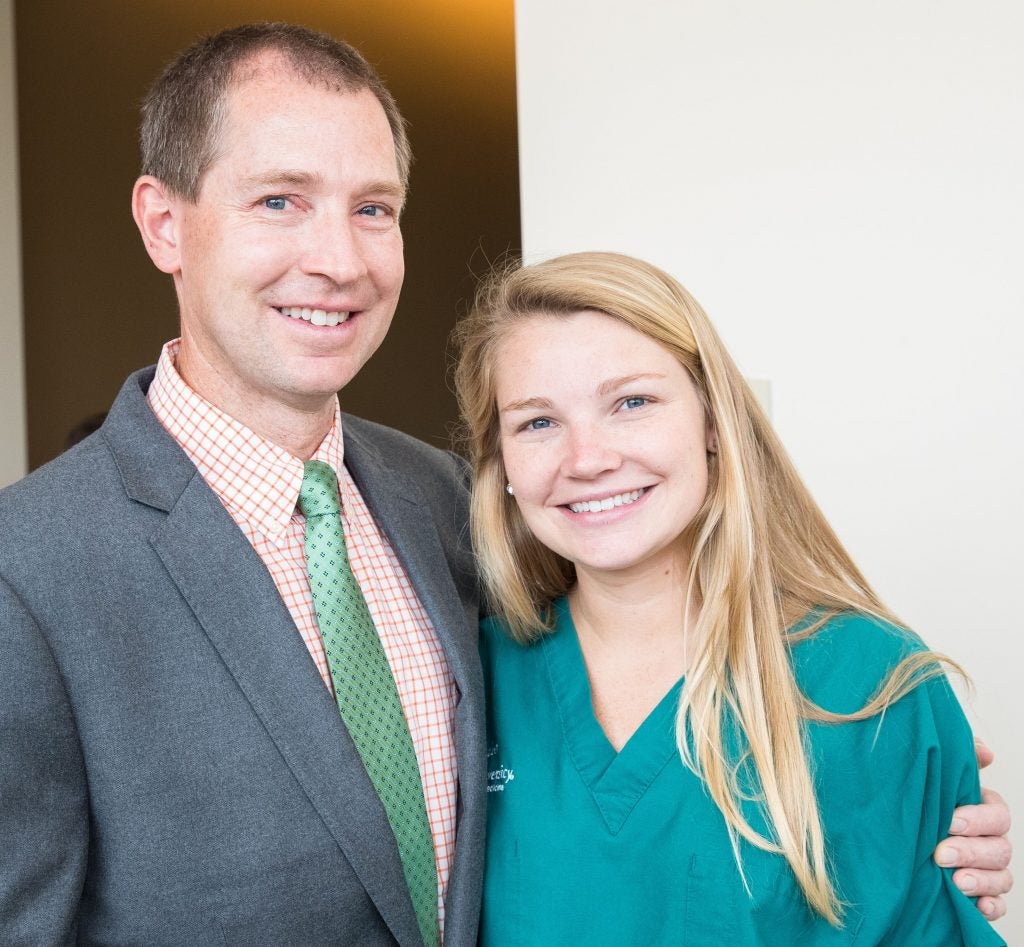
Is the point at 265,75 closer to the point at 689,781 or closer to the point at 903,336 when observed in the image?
the point at 689,781

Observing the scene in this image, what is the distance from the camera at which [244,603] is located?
4.33ft

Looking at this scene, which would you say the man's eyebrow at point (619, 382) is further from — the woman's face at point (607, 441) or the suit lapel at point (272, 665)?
the suit lapel at point (272, 665)

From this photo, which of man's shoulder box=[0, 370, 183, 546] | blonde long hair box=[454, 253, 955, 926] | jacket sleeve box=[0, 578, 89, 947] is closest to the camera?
jacket sleeve box=[0, 578, 89, 947]

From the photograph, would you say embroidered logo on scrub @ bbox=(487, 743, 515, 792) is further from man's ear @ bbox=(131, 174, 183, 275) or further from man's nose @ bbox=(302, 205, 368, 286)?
man's ear @ bbox=(131, 174, 183, 275)

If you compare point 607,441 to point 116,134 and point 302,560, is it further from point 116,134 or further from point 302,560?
point 116,134

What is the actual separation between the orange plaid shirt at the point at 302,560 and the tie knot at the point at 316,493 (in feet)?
0.04

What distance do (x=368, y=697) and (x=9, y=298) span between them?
9.12 feet

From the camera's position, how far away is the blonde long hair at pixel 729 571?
1379 mm

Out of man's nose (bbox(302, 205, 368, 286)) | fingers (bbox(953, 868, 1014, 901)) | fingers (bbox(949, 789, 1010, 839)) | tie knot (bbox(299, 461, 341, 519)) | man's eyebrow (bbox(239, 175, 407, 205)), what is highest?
man's eyebrow (bbox(239, 175, 407, 205))

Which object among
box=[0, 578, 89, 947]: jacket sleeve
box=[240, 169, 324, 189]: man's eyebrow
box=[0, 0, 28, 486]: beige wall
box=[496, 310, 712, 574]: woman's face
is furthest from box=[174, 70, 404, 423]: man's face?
box=[0, 0, 28, 486]: beige wall

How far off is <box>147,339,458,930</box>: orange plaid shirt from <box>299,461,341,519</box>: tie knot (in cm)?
1

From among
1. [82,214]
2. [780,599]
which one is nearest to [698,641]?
[780,599]

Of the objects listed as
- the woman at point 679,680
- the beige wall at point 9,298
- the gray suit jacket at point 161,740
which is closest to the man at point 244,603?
the gray suit jacket at point 161,740

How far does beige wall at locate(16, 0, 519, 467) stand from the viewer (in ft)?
13.4
